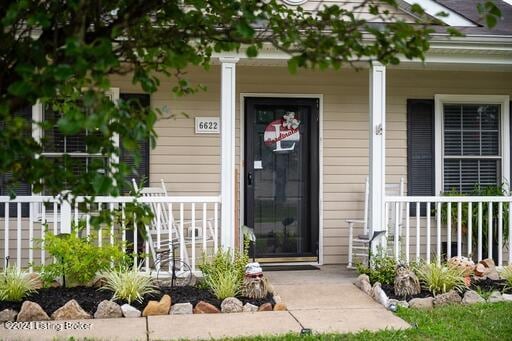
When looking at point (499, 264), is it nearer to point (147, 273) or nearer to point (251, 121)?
point (251, 121)

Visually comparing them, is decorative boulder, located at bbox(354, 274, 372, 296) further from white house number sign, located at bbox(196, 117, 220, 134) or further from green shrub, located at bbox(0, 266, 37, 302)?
green shrub, located at bbox(0, 266, 37, 302)

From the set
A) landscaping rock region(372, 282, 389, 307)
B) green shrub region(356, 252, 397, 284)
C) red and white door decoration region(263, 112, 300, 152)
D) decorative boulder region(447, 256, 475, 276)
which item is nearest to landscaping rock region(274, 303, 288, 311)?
landscaping rock region(372, 282, 389, 307)

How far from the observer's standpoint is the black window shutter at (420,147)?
7.65 meters

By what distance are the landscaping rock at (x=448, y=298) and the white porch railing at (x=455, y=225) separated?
53cm

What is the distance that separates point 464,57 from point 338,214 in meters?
2.40

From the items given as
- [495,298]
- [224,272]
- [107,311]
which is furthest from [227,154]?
[495,298]

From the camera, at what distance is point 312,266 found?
737cm

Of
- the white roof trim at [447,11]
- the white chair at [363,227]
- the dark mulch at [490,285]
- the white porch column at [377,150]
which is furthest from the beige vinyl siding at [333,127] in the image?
the dark mulch at [490,285]

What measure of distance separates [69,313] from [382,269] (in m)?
3.01

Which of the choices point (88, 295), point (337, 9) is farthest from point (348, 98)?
point (337, 9)

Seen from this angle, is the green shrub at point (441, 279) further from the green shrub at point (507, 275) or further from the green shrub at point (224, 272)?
the green shrub at point (224, 272)

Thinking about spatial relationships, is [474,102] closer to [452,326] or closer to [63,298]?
[452,326]

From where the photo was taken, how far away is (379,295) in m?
5.48

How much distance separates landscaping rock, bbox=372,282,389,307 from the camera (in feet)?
17.6
